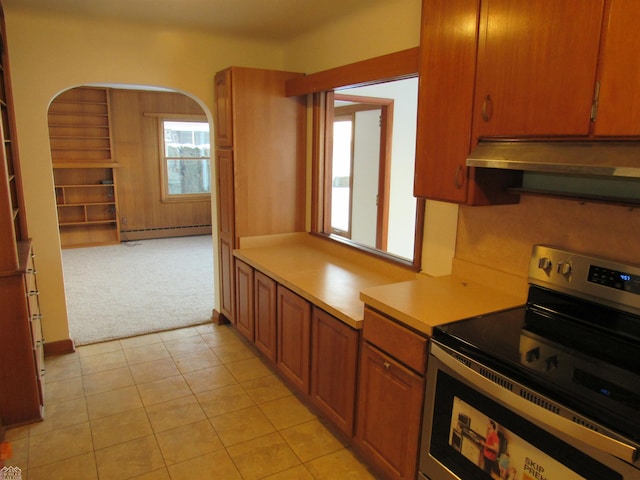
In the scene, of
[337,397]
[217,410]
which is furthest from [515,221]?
[217,410]

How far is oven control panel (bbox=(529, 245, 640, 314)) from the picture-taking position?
1.57 m

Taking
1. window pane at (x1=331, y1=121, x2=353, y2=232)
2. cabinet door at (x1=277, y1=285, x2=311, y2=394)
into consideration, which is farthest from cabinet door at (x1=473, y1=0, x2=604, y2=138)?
window pane at (x1=331, y1=121, x2=353, y2=232)

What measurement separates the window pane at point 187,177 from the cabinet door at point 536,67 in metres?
6.65

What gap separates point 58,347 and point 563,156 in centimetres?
361

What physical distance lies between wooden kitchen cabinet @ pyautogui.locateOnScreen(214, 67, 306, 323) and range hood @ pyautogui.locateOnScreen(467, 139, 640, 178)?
203 cm

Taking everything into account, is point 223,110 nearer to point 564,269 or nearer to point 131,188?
point 564,269

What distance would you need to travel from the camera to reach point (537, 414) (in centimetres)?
129

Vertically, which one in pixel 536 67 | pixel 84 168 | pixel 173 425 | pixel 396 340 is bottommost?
pixel 173 425

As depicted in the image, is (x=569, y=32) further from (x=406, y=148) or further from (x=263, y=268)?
(x=406, y=148)

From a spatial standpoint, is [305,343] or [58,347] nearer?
[305,343]

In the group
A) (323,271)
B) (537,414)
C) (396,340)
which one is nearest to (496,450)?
(537,414)

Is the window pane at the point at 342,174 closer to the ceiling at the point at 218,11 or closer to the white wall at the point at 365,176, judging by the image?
the white wall at the point at 365,176

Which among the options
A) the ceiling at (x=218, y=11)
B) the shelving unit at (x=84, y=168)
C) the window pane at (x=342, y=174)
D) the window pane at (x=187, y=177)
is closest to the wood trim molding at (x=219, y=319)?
the window pane at (x=342, y=174)

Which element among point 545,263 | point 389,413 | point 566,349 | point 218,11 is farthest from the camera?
point 218,11
